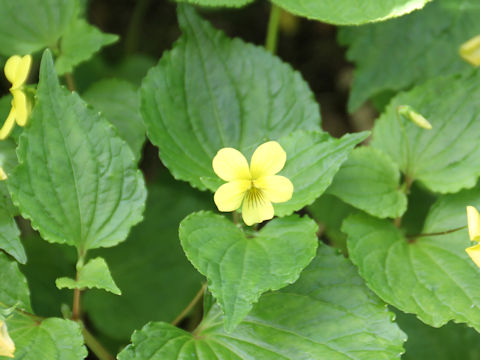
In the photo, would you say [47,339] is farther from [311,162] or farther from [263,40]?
[263,40]

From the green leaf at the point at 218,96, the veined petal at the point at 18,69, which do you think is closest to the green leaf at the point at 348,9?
the green leaf at the point at 218,96

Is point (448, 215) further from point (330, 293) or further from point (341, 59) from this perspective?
point (341, 59)

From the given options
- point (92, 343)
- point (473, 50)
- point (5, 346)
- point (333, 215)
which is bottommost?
point (333, 215)

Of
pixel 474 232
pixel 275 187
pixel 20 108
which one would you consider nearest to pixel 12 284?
pixel 20 108

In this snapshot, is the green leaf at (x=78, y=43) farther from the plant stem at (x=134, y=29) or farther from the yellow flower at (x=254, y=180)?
the plant stem at (x=134, y=29)

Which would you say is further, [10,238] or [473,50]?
[473,50]

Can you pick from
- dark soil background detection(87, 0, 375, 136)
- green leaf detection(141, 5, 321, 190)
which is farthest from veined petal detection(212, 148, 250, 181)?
dark soil background detection(87, 0, 375, 136)
